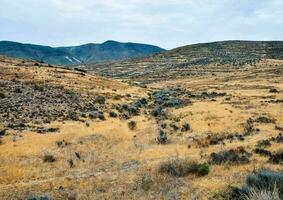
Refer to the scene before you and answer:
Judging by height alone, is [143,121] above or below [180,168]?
below

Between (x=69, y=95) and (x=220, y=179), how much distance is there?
39578 millimetres

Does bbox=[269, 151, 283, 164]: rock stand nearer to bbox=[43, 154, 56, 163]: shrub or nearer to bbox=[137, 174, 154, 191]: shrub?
bbox=[137, 174, 154, 191]: shrub

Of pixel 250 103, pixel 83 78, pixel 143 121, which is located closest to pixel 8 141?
pixel 143 121

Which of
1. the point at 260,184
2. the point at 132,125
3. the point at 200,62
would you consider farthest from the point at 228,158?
the point at 200,62

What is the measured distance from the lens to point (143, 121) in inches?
1729

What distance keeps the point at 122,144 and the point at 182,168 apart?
35.0 feet

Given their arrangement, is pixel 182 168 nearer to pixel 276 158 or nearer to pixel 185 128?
pixel 276 158

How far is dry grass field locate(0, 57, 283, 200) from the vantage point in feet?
64.3

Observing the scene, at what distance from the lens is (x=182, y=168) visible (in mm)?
21422

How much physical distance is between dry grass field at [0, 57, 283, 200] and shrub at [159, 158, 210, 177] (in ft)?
0.15

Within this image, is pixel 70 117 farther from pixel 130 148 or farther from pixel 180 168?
pixel 180 168

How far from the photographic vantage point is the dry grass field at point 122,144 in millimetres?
19594

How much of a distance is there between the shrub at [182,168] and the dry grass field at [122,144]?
0.15 ft

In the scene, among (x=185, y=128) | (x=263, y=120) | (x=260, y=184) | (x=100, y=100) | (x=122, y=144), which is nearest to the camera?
(x=260, y=184)
